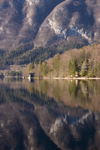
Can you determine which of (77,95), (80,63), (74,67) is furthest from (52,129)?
(80,63)

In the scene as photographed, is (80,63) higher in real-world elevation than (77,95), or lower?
higher

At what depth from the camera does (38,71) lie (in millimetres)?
167500

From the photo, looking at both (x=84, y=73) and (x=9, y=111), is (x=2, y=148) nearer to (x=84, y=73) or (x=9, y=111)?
(x=9, y=111)

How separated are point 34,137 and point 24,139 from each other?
778 mm

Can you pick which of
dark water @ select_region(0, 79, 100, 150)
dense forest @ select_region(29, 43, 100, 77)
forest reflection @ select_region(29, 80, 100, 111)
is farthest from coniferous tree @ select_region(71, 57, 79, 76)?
dark water @ select_region(0, 79, 100, 150)

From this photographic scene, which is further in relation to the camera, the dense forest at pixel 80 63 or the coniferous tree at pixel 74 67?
the coniferous tree at pixel 74 67

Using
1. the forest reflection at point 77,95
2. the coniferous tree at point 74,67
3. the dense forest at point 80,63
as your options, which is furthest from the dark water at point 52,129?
the coniferous tree at point 74,67

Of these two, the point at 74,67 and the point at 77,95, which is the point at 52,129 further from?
the point at 74,67

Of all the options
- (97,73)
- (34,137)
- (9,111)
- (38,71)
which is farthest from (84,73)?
(34,137)

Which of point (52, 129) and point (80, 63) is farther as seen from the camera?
point (80, 63)

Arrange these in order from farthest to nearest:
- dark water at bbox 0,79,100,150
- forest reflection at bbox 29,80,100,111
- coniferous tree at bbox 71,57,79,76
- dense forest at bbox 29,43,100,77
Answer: coniferous tree at bbox 71,57,79,76 → dense forest at bbox 29,43,100,77 → forest reflection at bbox 29,80,100,111 → dark water at bbox 0,79,100,150

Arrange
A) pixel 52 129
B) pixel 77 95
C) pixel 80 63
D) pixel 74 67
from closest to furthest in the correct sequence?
pixel 52 129
pixel 77 95
pixel 74 67
pixel 80 63

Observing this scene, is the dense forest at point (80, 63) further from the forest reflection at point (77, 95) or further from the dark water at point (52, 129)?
the dark water at point (52, 129)

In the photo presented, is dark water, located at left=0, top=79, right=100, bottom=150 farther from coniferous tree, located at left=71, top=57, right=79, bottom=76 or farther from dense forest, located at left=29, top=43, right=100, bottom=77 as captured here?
coniferous tree, located at left=71, top=57, right=79, bottom=76
